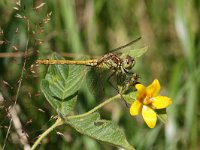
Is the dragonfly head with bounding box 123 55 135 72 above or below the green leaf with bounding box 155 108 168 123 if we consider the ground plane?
above

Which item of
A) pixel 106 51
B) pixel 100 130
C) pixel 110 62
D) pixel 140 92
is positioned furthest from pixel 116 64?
pixel 106 51

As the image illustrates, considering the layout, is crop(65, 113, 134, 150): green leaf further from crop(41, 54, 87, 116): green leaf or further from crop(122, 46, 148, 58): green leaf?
crop(122, 46, 148, 58): green leaf

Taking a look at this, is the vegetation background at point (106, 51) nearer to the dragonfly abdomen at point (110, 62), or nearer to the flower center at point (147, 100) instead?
the dragonfly abdomen at point (110, 62)

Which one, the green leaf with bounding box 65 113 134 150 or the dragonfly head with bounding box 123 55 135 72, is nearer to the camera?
the green leaf with bounding box 65 113 134 150

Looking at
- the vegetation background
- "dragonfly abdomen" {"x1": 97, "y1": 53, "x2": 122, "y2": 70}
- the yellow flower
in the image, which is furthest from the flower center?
the vegetation background

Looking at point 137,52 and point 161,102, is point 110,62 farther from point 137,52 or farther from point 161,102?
point 161,102

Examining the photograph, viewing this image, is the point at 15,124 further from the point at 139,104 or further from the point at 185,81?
the point at 185,81
